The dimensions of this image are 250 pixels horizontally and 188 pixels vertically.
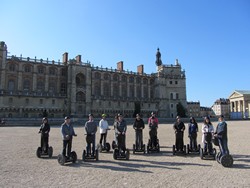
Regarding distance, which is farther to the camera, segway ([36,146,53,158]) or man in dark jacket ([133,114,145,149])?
man in dark jacket ([133,114,145,149])

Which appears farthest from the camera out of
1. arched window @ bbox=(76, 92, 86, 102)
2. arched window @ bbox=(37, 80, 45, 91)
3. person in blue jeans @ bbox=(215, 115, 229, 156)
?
arched window @ bbox=(76, 92, 86, 102)

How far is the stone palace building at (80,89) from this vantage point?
186 feet

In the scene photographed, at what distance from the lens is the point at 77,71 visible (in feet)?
208

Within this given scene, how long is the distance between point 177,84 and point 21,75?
48.5m

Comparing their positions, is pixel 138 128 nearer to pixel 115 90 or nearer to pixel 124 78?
pixel 115 90

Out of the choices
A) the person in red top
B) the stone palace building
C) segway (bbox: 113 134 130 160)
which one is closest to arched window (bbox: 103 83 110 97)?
the stone palace building

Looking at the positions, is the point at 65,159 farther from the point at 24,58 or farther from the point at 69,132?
the point at 24,58

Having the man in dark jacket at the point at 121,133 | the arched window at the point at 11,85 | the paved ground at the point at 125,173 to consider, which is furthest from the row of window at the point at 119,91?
the paved ground at the point at 125,173

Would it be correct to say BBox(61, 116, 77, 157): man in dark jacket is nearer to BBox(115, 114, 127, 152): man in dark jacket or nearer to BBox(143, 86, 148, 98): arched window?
BBox(115, 114, 127, 152): man in dark jacket

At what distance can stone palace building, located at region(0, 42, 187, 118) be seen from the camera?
5662 centimetres

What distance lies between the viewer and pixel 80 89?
63.3 metres

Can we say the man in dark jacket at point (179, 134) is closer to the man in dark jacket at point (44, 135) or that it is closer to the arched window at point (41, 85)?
the man in dark jacket at point (44, 135)

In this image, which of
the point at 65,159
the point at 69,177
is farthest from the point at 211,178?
the point at 65,159

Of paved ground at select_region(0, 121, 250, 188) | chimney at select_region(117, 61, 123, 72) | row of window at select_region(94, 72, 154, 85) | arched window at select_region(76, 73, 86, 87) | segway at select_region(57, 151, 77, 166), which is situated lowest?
paved ground at select_region(0, 121, 250, 188)
